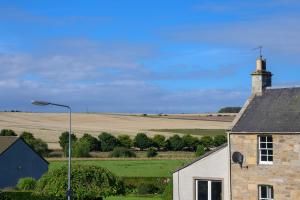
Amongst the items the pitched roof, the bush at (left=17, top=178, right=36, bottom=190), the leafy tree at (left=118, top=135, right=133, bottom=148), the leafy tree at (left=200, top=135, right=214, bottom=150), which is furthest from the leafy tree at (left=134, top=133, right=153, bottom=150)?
the bush at (left=17, top=178, right=36, bottom=190)

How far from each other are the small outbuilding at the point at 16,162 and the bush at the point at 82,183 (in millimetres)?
21675

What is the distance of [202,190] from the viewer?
120 ft

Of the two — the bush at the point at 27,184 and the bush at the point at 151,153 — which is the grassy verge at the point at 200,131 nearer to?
the bush at the point at 151,153

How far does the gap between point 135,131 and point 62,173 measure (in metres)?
71.3

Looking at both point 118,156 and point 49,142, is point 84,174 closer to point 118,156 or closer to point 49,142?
point 118,156

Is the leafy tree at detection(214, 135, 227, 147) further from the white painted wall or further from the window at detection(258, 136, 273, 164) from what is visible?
the window at detection(258, 136, 273, 164)

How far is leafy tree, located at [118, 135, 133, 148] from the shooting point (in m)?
95.1

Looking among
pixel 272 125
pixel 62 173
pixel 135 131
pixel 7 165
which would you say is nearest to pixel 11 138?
pixel 7 165

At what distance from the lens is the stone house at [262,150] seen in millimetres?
32719

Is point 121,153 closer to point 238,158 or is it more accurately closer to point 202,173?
point 202,173

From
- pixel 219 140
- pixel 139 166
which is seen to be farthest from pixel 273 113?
pixel 219 140

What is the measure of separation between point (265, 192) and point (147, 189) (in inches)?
891

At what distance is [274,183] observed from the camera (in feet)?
109

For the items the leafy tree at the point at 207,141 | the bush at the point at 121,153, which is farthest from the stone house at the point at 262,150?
the leafy tree at the point at 207,141
